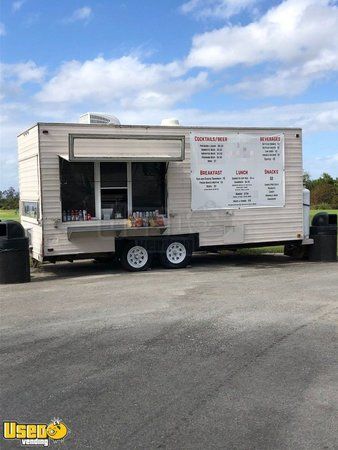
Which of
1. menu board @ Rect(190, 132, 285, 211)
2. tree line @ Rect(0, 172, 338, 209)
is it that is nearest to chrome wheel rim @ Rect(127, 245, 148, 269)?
menu board @ Rect(190, 132, 285, 211)

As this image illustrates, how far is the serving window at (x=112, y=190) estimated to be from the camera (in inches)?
460

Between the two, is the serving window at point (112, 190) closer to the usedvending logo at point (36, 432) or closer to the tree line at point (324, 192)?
the usedvending logo at point (36, 432)

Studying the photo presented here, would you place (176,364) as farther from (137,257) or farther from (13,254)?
(137,257)

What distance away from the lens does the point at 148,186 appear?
12414 millimetres

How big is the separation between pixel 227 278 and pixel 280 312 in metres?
3.22

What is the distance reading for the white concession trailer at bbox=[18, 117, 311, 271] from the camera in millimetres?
11453

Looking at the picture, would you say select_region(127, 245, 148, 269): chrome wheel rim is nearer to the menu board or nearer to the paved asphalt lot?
the menu board

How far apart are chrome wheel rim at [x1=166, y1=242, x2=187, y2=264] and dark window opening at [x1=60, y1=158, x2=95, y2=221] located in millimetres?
2040

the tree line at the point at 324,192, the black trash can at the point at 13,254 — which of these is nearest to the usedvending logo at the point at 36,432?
the black trash can at the point at 13,254

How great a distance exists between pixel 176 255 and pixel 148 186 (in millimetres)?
1764

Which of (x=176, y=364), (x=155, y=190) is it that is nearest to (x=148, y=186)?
(x=155, y=190)

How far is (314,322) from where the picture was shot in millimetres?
7008

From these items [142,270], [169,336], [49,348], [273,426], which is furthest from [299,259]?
[273,426]

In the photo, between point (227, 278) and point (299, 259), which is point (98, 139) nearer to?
point (227, 278)
